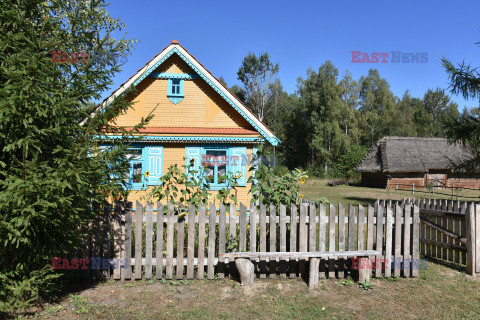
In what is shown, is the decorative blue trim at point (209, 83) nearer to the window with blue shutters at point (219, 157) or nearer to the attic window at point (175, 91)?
the attic window at point (175, 91)

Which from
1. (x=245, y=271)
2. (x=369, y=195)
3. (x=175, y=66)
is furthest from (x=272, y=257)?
(x=369, y=195)

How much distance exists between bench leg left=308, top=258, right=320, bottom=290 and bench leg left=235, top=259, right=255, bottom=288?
0.95 m

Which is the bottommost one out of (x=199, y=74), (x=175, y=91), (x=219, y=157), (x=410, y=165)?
(x=219, y=157)

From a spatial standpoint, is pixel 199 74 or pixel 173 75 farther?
pixel 173 75

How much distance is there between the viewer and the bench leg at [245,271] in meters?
5.05

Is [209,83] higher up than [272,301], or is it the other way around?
[209,83]

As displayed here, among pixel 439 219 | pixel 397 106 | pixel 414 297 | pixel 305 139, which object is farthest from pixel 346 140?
pixel 414 297

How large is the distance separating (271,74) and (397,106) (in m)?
27.1

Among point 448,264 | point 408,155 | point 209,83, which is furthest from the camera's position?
point 408,155

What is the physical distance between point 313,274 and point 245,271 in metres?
1.12

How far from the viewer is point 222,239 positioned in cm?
524

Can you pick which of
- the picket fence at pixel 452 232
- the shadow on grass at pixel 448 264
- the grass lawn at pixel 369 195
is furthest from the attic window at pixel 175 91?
the grass lawn at pixel 369 195

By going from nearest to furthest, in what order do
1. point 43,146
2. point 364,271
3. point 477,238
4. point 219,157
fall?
1. point 43,146
2. point 364,271
3. point 477,238
4. point 219,157

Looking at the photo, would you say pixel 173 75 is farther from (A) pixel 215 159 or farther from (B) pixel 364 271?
(B) pixel 364 271
